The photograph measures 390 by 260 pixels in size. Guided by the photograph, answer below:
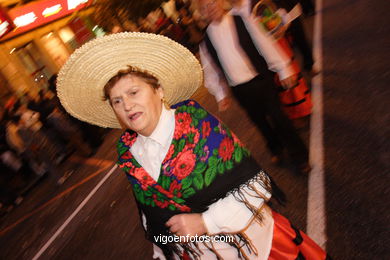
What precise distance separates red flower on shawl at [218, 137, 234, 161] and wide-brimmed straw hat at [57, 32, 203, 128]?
0.71 meters

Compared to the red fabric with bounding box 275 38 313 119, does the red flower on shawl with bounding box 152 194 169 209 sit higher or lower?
higher

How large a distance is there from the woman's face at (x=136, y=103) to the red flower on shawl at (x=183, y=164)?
0.25 metres

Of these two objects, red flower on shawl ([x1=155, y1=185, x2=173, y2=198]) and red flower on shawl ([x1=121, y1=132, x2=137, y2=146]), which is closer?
red flower on shawl ([x1=155, y1=185, x2=173, y2=198])

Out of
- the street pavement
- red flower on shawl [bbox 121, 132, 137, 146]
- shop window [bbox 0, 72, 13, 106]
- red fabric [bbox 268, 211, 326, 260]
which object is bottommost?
the street pavement

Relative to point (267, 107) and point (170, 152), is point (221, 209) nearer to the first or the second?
point (170, 152)

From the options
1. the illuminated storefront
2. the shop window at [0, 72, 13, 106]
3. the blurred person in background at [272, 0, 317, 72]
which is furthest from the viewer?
the illuminated storefront

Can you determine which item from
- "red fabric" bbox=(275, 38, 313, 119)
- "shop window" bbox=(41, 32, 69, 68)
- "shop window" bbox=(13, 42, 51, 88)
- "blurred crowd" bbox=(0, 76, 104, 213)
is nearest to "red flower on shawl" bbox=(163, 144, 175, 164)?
"red fabric" bbox=(275, 38, 313, 119)

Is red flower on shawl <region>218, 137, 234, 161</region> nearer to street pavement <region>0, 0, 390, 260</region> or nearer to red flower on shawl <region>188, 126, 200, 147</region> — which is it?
red flower on shawl <region>188, 126, 200, 147</region>

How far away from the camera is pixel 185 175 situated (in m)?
1.70

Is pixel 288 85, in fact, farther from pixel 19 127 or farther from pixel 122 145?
pixel 19 127

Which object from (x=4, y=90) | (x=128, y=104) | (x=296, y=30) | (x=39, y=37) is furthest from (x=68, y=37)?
(x=128, y=104)

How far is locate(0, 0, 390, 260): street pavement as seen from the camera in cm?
291

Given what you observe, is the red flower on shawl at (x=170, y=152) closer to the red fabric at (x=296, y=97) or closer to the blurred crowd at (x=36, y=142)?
the red fabric at (x=296, y=97)

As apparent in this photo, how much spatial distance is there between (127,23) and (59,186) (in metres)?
12.3
